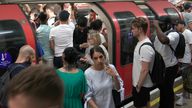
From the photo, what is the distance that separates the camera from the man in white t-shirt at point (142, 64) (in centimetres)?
402

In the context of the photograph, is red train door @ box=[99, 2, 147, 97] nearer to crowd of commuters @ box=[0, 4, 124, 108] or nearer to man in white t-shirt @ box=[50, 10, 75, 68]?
crowd of commuters @ box=[0, 4, 124, 108]

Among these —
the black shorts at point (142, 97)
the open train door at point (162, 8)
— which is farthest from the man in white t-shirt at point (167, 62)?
the open train door at point (162, 8)

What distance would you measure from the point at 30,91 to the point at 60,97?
10 centimetres

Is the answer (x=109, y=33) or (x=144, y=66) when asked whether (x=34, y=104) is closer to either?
(x=144, y=66)

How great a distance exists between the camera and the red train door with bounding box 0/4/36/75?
3830 millimetres

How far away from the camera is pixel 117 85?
150 inches

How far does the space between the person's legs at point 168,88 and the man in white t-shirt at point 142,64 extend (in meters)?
1.09

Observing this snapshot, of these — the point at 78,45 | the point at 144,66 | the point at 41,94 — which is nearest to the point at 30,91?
the point at 41,94

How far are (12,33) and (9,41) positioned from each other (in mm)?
128

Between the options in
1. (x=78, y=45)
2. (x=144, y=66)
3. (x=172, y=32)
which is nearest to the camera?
(x=144, y=66)

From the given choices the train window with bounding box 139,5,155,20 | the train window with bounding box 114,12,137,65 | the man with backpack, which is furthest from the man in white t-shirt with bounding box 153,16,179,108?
the man with backpack

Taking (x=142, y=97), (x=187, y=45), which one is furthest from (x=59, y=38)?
(x=187, y=45)

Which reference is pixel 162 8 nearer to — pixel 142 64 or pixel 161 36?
pixel 161 36

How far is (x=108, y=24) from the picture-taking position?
5.62 m
